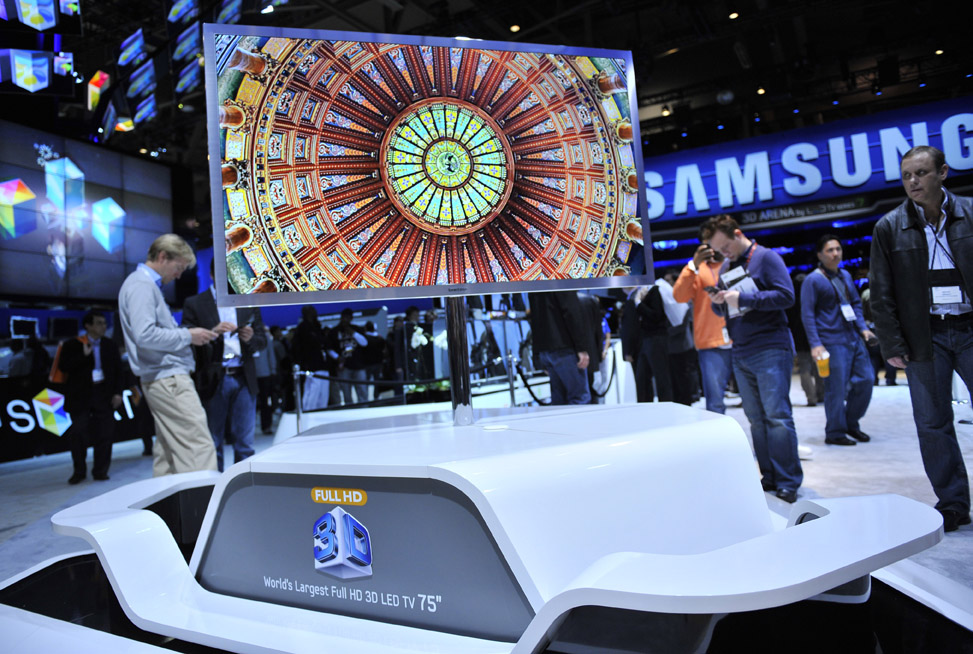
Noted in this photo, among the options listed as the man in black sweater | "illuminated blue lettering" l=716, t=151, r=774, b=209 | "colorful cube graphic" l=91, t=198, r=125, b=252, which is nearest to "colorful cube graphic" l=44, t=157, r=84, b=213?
"colorful cube graphic" l=91, t=198, r=125, b=252

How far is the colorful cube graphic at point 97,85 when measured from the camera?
24.7 ft

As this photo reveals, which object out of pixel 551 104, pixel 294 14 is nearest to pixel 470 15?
pixel 294 14

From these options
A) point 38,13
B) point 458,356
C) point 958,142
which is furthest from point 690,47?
point 458,356

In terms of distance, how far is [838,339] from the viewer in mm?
4477

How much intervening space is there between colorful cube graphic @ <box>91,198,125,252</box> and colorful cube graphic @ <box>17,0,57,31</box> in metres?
3.54

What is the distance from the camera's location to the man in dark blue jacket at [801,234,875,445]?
4.48 metres

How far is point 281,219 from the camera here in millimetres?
1660

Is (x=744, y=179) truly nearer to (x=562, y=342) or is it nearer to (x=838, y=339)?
(x=838, y=339)

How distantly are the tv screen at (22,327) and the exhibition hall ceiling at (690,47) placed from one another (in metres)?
2.04

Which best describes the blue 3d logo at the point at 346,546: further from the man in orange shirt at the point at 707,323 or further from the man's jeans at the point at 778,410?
the man in orange shirt at the point at 707,323

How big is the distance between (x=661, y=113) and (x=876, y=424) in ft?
35.6

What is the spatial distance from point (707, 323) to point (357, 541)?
3.44 m

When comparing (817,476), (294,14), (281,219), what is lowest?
(817,476)

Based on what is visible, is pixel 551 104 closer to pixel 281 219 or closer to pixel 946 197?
pixel 281 219
